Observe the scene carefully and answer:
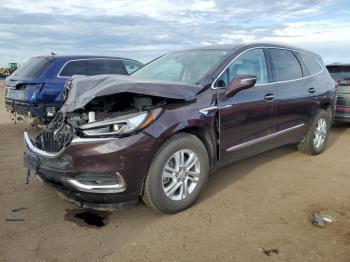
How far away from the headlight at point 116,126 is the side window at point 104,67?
5653 mm

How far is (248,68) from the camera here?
474 centimetres

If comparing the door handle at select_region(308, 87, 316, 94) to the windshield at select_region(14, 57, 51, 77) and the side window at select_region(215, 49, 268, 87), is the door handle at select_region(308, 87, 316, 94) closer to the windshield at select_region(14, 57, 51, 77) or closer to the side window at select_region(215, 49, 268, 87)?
the side window at select_region(215, 49, 268, 87)

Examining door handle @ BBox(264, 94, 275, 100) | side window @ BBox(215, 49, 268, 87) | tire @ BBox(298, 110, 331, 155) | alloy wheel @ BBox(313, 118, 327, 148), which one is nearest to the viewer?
side window @ BBox(215, 49, 268, 87)

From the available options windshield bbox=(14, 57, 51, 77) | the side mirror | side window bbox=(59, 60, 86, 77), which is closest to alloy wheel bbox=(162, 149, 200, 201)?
the side mirror

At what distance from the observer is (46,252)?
316 cm

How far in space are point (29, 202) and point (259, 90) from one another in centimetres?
305

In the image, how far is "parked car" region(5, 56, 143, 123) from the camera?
7656 millimetres

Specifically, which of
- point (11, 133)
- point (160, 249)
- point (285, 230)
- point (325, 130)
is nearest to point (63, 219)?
point (160, 249)

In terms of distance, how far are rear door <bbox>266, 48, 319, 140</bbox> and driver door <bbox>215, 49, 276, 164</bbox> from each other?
22 cm

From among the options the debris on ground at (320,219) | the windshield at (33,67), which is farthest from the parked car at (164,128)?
the windshield at (33,67)

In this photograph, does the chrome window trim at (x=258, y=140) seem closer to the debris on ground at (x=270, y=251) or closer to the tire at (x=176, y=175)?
the tire at (x=176, y=175)

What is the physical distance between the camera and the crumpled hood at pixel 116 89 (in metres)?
3.50

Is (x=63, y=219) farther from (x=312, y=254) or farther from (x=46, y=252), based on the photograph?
(x=312, y=254)

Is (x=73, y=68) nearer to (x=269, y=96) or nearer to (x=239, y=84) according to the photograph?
(x=269, y=96)
